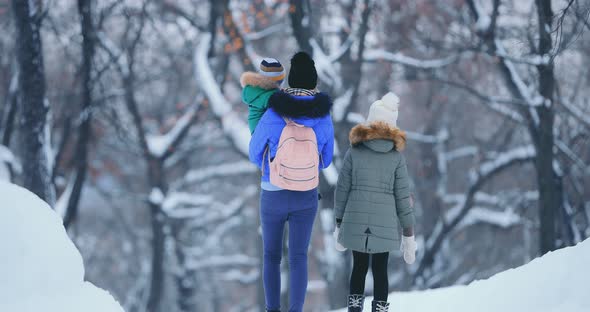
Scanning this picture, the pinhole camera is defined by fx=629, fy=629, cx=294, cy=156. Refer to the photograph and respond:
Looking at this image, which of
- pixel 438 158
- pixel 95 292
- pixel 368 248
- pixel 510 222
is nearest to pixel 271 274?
pixel 368 248

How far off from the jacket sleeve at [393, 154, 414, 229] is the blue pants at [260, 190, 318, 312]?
54 cm

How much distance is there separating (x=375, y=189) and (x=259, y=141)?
810 millimetres

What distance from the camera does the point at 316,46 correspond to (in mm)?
8633

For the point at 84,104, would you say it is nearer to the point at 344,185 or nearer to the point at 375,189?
the point at 344,185

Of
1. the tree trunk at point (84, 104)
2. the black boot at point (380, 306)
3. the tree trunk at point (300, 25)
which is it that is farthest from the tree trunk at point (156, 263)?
the black boot at point (380, 306)

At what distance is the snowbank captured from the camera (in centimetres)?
344

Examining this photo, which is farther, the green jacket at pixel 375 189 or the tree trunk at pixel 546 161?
the tree trunk at pixel 546 161

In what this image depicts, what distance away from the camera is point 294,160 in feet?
12.6

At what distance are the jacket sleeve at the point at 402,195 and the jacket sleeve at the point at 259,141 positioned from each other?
882 millimetres

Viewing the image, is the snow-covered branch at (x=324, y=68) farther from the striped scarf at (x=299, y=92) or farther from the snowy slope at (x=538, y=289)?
the striped scarf at (x=299, y=92)

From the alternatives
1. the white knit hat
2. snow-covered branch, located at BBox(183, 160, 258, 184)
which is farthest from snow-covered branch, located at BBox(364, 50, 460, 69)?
the white knit hat

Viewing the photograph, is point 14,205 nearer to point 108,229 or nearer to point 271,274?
point 271,274

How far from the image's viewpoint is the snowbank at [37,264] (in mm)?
3441

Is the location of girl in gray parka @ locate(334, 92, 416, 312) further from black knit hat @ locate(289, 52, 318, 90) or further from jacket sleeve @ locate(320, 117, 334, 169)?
black knit hat @ locate(289, 52, 318, 90)
